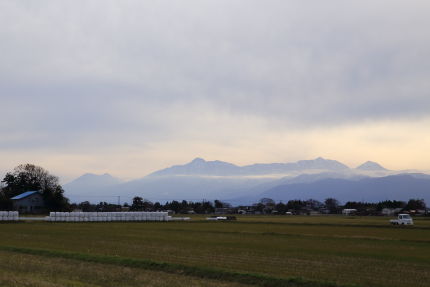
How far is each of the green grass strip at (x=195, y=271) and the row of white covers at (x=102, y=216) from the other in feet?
204

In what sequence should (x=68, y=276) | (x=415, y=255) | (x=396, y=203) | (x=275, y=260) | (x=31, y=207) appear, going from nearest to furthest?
1. (x=68, y=276)
2. (x=275, y=260)
3. (x=415, y=255)
4. (x=31, y=207)
5. (x=396, y=203)

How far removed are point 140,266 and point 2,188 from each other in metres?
144

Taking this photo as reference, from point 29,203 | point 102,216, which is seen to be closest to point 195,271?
point 102,216

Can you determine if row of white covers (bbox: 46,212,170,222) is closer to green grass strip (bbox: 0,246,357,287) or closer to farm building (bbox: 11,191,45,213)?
farm building (bbox: 11,191,45,213)

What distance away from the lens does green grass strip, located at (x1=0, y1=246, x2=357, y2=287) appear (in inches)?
770

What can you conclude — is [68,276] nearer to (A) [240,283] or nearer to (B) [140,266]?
(B) [140,266]

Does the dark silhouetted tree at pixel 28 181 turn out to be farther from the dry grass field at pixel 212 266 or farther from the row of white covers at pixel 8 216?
the dry grass field at pixel 212 266

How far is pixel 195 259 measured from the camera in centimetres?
2644

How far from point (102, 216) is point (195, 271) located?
76226 mm

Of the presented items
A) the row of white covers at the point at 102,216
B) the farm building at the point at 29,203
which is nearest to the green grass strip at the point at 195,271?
the row of white covers at the point at 102,216

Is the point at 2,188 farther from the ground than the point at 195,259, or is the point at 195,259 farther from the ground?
the point at 2,188

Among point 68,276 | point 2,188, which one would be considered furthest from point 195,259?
point 2,188

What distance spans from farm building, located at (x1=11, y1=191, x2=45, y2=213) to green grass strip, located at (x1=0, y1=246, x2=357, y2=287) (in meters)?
107

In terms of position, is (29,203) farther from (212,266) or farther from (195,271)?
(195,271)
